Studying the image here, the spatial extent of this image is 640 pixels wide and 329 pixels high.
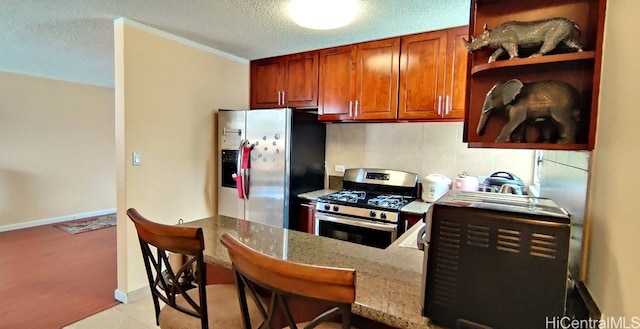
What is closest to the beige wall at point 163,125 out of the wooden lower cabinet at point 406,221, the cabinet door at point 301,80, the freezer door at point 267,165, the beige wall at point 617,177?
the freezer door at point 267,165

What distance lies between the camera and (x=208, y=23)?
2525mm

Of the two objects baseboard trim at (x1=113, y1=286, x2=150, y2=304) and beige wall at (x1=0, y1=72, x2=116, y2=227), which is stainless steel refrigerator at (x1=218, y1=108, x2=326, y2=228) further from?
beige wall at (x1=0, y1=72, x2=116, y2=227)

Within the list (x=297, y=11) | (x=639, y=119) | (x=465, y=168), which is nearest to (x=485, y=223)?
(x=639, y=119)

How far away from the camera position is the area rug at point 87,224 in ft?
15.3

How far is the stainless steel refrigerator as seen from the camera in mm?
2955

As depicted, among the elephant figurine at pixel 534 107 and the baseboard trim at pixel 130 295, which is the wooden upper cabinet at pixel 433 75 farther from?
the baseboard trim at pixel 130 295

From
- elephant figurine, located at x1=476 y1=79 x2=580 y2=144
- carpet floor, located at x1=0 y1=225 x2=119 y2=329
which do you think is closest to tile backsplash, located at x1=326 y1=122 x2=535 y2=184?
elephant figurine, located at x1=476 y1=79 x2=580 y2=144

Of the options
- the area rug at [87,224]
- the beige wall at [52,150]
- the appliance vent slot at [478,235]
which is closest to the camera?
the appliance vent slot at [478,235]

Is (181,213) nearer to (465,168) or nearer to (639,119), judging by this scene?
(465,168)

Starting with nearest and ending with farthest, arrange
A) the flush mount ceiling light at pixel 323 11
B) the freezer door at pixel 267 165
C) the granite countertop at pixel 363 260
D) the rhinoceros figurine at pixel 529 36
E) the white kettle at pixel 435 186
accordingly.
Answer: the granite countertop at pixel 363 260
the rhinoceros figurine at pixel 529 36
the flush mount ceiling light at pixel 323 11
the white kettle at pixel 435 186
the freezer door at pixel 267 165

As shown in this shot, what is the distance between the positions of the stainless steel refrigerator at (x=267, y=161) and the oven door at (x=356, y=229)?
0.34 meters

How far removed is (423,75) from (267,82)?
169 centimetres

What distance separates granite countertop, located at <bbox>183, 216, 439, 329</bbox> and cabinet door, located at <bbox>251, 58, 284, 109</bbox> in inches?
76.1
